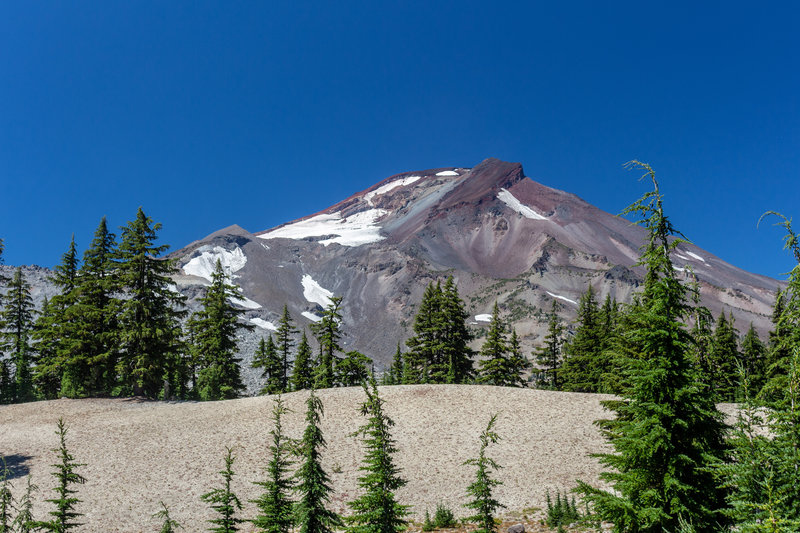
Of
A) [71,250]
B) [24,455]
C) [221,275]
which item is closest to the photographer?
[24,455]

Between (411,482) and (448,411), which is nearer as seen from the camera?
(411,482)

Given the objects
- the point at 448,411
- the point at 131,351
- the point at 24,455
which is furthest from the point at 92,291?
the point at 448,411

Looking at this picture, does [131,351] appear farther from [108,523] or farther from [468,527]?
[468,527]

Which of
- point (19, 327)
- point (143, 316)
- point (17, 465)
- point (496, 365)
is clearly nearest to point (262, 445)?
point (17, 465)

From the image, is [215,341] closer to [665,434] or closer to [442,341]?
[442,341]

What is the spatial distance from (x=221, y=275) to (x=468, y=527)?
30.1m

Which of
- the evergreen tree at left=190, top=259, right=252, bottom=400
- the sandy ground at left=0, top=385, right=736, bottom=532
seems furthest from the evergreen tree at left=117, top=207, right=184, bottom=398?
the evergreen tree at left=190, top=259, right=252, bottom=400

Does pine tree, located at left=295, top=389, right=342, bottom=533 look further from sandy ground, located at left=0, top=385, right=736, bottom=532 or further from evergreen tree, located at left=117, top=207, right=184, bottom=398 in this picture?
evergreen tree, located at left=117, top=207, right=184, bottom=398

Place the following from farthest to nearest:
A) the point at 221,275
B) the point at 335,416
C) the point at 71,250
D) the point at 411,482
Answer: the point at 221,275 < the point at 71,250 < the point at 335,416 < the point at 411,482

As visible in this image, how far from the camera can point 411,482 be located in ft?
61.7

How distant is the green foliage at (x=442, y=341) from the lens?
122 feet

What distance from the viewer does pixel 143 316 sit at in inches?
1163

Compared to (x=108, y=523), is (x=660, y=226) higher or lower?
higher

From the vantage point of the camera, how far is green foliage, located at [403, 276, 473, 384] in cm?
3709
